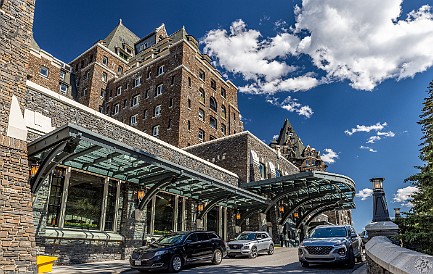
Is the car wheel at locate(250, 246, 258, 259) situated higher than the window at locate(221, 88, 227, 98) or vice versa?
the window at locate(221, 88, 227, 98)

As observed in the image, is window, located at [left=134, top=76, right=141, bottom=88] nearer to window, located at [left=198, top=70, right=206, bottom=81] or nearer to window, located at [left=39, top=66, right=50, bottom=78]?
window, located at [left=198, top=70, right=206, bottom=81]

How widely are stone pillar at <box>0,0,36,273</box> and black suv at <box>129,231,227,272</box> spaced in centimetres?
342

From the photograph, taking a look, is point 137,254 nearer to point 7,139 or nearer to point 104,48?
point 7,139

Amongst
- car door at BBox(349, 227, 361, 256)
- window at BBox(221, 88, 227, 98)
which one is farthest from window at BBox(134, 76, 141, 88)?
car door at BBox(349, 227, 361, 256)

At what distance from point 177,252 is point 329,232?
19.7ft

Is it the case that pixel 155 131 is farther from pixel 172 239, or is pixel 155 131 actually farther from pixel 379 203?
pixel 379 203

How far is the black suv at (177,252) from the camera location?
11375mm

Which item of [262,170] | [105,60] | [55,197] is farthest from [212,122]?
[55,197]

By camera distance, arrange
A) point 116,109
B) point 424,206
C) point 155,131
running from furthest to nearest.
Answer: point 116,109 → point 155,131 → point 424,206

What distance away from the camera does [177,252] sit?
1195 centimetres

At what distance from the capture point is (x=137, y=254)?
11.8m

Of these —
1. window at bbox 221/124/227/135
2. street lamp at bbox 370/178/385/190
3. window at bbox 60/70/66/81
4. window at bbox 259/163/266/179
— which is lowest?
street lamp at bbox 370/178/385/190

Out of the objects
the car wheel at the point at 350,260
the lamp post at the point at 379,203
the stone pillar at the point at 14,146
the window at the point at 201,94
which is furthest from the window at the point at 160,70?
the car wheel at the point at 350,260

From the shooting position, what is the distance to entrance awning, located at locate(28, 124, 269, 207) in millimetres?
10945
